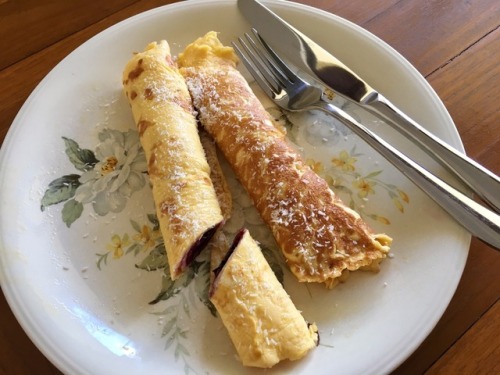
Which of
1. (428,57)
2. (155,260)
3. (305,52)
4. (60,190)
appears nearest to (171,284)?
(155,260)

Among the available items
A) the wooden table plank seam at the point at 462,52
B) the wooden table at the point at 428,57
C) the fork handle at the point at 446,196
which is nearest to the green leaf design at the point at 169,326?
the wooden table at the point at 428,57

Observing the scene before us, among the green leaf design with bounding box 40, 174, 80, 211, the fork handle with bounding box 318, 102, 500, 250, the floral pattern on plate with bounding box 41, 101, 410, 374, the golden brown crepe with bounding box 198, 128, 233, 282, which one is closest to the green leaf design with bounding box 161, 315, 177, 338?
the floral pattern on plate with bounding box 41, 101, 410, 374

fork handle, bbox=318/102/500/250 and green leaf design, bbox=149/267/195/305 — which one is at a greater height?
green leaf design, bbox=149/267/195/305

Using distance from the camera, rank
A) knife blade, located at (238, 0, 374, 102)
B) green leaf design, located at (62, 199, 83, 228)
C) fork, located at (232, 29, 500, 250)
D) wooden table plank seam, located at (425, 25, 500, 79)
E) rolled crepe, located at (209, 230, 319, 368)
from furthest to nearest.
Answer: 1. wooden table plank seam, located at (425, 25, 500, 79)
2. knife blade, located at (238, 0, 374, 102)
3. green leaf design, located at (62, 199, 83, 228)
4. fork, located at (232, 29, 500, 250)
5. rolled crepe, located at (209, 230, 319, 368)

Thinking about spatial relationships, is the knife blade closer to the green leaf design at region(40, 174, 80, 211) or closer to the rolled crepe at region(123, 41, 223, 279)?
the rolled crepe at region(123, 41, 223, 279)

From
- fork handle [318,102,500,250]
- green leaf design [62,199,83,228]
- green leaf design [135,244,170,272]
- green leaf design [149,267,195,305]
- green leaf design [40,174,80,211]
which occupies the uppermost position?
green leaf design [40,174,80,211]

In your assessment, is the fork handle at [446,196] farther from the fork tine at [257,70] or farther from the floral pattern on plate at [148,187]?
the fork tine at [257,70]
